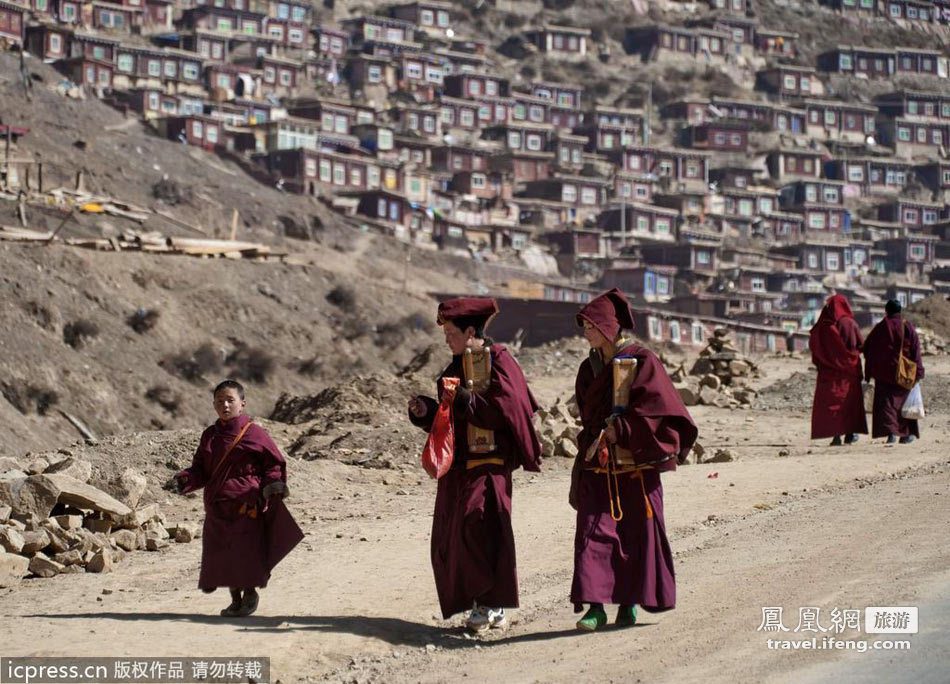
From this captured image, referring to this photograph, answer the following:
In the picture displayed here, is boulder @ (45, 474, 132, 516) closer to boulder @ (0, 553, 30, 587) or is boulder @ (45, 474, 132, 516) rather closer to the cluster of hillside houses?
boulder @ (0, 553, 30, 587)

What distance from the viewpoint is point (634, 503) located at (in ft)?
28.5

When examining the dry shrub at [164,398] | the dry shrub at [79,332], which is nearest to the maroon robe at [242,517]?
the dry shrub at [164,398]

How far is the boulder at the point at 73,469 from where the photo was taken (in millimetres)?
13609

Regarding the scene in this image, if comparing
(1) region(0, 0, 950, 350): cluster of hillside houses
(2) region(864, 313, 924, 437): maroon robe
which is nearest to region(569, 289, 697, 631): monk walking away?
(2) region(864, 313, 924, 437): maroon robe

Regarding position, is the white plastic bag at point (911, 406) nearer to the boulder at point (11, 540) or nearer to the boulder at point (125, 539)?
the boulder at point (125, 539)

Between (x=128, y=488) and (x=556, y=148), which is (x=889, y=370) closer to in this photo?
(x=128, y=488)

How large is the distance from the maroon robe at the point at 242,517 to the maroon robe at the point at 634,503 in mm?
1760

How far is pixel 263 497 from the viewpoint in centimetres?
937

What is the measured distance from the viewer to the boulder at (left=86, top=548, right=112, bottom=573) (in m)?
11.5

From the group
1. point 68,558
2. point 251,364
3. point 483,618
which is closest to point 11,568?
point 68,558

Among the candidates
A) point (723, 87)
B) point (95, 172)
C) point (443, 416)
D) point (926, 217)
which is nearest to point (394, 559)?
point (443, 416)

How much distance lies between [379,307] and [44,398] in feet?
56.5

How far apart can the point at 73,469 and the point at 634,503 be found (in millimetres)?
6488

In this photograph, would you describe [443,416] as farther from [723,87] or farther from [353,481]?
[723,87]
